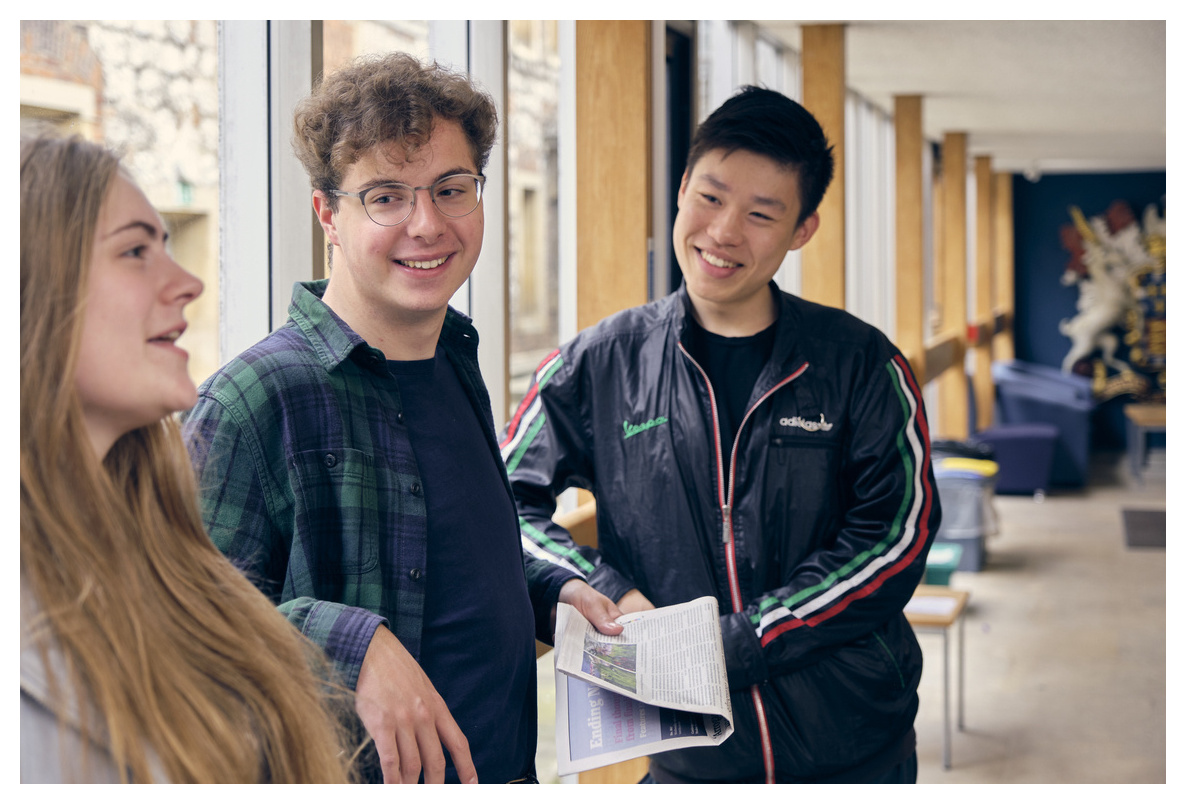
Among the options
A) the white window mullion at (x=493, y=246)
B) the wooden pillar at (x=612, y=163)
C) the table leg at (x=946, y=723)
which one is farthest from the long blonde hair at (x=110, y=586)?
the table leg at (x=946, y=723)

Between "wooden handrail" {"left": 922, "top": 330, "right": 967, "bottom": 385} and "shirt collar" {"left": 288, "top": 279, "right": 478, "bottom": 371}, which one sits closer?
"shirt collar" {"left": 288, "top": 279, "right": 478, "bottom": 371}

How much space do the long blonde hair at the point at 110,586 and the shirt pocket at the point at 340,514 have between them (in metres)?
0.26

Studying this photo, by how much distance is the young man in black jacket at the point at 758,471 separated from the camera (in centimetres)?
186

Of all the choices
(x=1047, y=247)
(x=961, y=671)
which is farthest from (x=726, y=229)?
(x=1047, y=247)

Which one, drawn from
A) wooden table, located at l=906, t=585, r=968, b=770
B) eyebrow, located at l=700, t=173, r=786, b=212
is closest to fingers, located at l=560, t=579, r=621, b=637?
eyebrow, located at l=700, t=173, r=786, b=212

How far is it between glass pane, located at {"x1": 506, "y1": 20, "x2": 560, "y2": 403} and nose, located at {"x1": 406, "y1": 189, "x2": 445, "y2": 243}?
167cm

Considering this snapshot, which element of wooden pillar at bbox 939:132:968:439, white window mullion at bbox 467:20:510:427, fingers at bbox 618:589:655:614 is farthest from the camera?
wooden pillar at bbox 939:132:968:439

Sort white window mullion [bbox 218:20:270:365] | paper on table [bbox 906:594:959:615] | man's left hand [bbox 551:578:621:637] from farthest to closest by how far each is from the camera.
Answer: paper on table [bbox 906:594:959:615] → white window mullion [bbox 218:20:270:365] → man's left hand [bbox 551:578:621:637]

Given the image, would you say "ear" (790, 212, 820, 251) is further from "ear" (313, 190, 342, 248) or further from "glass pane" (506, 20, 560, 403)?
"glass pane" (506, 20, 560, 403)

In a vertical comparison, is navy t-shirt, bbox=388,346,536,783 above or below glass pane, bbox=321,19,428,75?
below

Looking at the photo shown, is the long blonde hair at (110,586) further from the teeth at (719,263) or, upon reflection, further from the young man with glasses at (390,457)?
the teeth at (719,263)

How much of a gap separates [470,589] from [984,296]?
40.5 ft

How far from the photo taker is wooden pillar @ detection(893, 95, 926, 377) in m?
7.89
